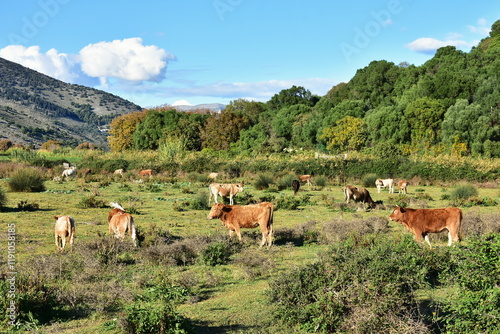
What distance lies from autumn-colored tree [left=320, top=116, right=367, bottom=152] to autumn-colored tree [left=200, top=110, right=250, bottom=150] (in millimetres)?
17000

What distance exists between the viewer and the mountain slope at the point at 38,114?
125 m

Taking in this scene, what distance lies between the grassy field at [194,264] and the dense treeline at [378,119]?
28.1m

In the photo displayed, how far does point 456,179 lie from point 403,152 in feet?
50.2

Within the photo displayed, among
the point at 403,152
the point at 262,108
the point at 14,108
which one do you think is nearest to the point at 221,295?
the point at 403,152

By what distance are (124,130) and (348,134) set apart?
1671 inches

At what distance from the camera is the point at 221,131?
72.8 meters

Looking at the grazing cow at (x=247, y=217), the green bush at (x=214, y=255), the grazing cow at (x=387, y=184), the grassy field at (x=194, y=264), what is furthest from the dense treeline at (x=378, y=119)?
the green bush at (x=214, y=255)

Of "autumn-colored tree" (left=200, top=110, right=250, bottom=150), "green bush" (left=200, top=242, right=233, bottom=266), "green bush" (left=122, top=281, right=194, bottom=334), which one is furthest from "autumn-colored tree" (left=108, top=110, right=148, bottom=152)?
"green bush" (left=122, top=281, right=194, bottom=334)

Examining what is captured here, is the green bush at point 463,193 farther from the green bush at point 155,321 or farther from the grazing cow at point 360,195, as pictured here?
the green bush at point 155,321

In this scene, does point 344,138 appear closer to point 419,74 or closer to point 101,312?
point 419,74

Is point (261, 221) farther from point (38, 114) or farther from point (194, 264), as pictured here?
point (38, 114)

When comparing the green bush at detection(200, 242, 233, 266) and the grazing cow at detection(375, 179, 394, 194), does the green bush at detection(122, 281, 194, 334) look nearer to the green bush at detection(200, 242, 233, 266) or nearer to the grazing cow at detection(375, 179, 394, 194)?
the green bush at detection(200, 242, 233, 266)

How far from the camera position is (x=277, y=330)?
7.28 m

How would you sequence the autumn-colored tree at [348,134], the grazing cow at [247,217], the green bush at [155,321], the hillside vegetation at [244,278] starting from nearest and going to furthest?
the green bush at [155,321] → the hillside vegetation at [244,278] → the grazing cow at [247,217] → the autumn-colored tree at [348,134]
